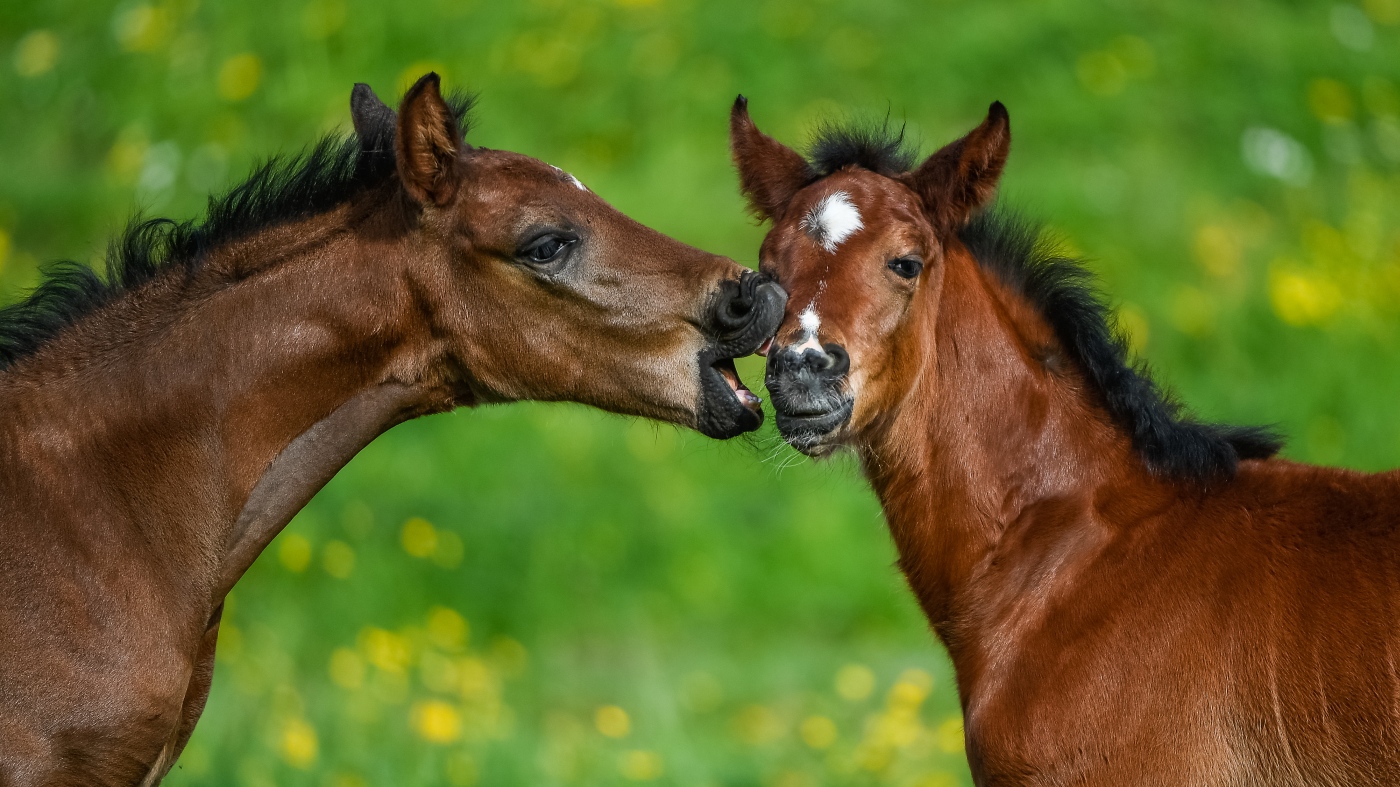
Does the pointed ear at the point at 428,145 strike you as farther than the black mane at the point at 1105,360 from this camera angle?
No

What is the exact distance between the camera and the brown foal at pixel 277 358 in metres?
3.78

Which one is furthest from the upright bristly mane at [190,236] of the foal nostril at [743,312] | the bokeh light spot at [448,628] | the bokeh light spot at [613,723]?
the bokeh light spot at [448,628]

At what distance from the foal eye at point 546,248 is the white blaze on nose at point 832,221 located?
2.86 feet

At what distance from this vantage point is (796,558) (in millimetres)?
9062

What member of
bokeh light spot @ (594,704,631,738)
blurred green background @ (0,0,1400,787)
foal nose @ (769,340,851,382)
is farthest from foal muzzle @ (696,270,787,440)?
bokeh light spot @ (594,704,631,738)

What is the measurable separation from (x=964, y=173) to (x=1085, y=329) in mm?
709

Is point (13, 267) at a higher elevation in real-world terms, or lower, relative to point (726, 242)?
lower

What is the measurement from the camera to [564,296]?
416cm

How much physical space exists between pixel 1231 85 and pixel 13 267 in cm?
996

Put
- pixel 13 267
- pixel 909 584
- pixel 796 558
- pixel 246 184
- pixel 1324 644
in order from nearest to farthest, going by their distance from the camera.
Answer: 1. pixel 1324 644
2. pixel 246 184
3. pixel 909 584
4. pixel 796 558
5. pixel 13 267

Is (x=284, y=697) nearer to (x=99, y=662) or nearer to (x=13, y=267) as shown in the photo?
(x=99, y=662)

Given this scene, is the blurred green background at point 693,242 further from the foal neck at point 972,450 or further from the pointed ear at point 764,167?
the pointed ear at point 764,167

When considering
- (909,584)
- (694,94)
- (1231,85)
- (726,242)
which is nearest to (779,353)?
(909,584)

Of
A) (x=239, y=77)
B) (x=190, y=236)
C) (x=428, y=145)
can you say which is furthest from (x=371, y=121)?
(x=239, y=77)
